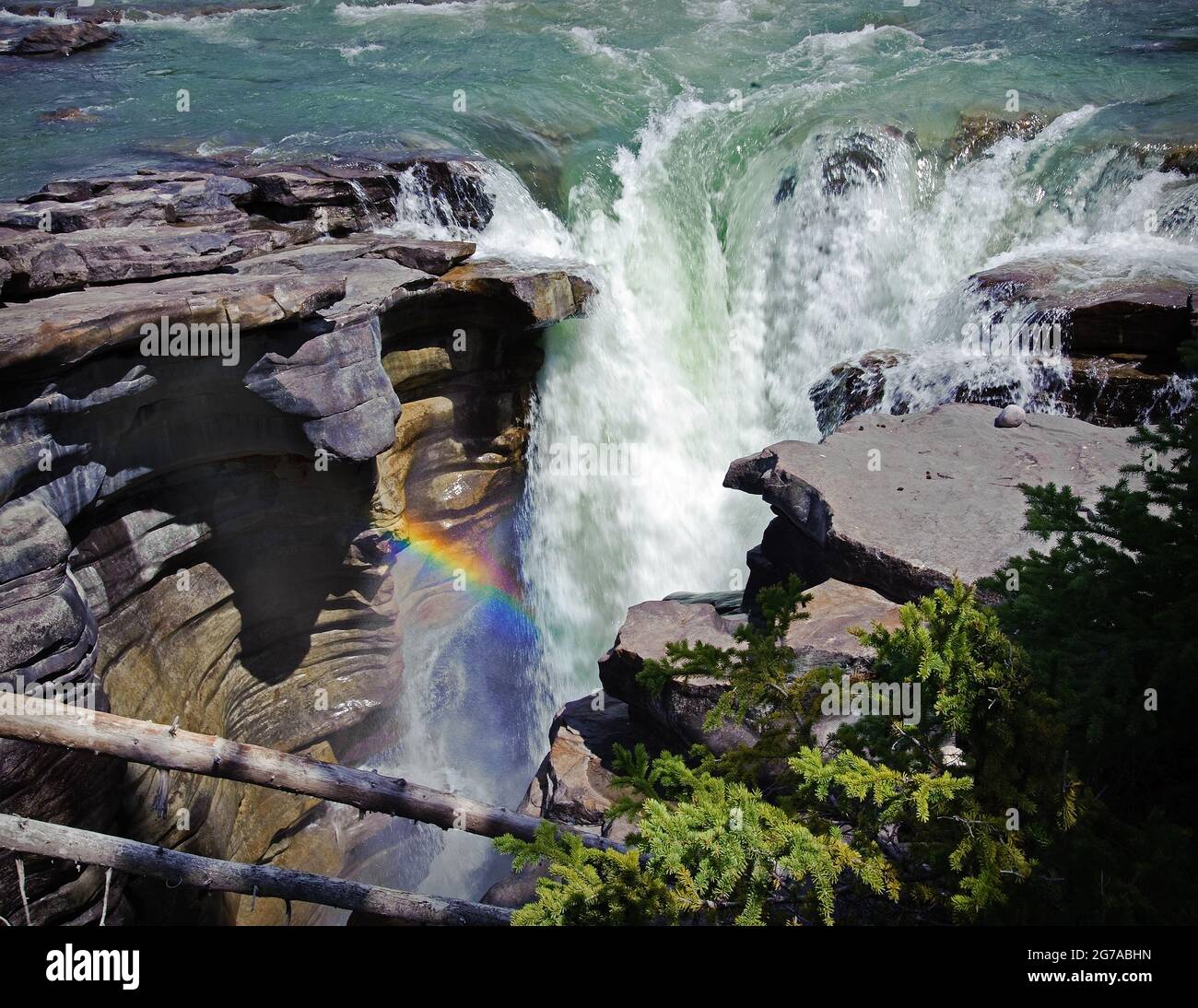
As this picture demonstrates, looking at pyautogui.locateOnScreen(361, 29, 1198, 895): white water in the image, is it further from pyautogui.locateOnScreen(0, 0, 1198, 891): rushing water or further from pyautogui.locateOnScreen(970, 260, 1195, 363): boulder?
pyautogui.locateOnScreen(970, 260, 1195, 363): boulder

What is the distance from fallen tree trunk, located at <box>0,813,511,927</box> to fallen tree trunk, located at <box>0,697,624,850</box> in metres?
0.47

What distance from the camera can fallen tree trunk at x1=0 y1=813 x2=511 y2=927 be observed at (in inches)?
203

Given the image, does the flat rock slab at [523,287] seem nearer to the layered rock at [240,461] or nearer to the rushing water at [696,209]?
the layered rock at [240,461]

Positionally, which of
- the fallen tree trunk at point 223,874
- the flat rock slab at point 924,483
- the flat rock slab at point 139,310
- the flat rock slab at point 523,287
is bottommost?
the fallen tree trunk at point 223,874

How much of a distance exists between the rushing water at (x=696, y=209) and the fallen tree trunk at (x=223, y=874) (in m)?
5.06

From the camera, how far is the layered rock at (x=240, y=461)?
625cm

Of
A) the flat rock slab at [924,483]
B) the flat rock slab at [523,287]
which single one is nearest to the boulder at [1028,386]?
the flat rock slab at [924,483]

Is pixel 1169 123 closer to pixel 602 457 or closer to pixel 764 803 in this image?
pixel 602 457

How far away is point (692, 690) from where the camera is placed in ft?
22.5

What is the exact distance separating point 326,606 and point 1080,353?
7.78 metres

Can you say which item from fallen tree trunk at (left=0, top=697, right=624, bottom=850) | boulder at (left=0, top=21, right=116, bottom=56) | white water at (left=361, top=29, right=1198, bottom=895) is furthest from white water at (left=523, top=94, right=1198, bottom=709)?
boulder at (left=0, top=21, right=116, bottom=56)

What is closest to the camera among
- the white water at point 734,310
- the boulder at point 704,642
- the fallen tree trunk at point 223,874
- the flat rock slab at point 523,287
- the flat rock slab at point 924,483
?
the fallen tree trunk at point 223,874

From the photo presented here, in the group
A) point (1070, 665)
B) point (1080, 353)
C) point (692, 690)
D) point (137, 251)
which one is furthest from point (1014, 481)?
point (137, 251)
